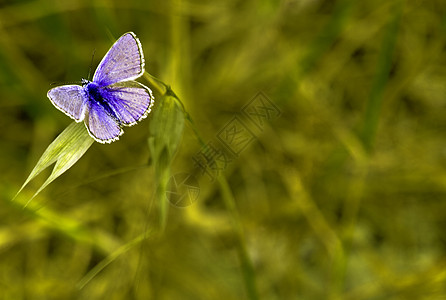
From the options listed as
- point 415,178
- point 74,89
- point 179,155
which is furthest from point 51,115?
point 415,178

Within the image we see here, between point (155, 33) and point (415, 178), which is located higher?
point (155, 33)

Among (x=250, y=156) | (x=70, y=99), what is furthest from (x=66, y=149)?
(x=250, y=156)

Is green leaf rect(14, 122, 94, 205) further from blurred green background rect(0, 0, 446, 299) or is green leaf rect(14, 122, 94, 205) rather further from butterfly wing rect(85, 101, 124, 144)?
blurred green background rect(0, 0, 446, 299)

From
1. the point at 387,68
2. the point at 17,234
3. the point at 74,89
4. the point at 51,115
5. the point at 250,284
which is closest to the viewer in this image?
the point at 74,89

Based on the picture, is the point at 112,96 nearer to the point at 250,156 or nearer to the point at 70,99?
the point at 70,99

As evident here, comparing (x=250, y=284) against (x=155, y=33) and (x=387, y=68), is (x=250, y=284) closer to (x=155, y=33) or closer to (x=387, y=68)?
(x=387, y=68)

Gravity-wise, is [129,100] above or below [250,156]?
below

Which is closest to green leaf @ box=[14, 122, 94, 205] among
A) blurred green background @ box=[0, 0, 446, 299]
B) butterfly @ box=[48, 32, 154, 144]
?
butterfly @ box=[48, 32, 154, 144]
